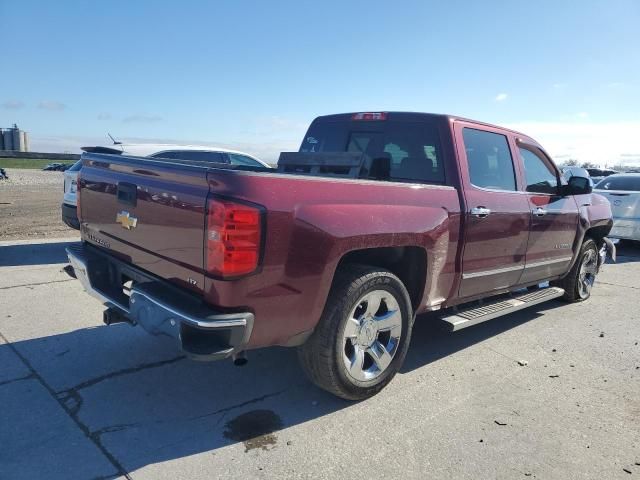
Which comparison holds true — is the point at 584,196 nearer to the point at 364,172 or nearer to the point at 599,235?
the point at 599,235

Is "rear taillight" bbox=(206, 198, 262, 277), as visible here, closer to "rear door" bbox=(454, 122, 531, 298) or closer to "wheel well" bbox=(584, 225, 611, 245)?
"rear door" bbox=(454, 122, 531, 298)

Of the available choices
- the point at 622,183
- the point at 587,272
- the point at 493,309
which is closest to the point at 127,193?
the point at 493,309

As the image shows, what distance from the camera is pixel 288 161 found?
15.6 ft

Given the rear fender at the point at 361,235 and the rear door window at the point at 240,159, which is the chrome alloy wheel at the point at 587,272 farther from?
the rear door window at the point at 240,159

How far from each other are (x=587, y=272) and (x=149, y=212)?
5.67m

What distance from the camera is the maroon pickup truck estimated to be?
2.69 meters

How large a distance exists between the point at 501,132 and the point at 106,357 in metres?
3.98

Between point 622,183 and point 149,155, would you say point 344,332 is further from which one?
point 622,183

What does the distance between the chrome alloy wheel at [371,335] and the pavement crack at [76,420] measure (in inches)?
56.1

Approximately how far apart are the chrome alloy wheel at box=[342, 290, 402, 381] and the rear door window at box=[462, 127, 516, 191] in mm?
1399

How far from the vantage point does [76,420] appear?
3.07m

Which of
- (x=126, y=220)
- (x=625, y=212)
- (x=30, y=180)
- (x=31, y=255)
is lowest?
(x=30, y=180)

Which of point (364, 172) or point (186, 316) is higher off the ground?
point (364, 172)

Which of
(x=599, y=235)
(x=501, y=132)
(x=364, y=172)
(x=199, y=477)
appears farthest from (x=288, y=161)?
(x=599, y=235)
